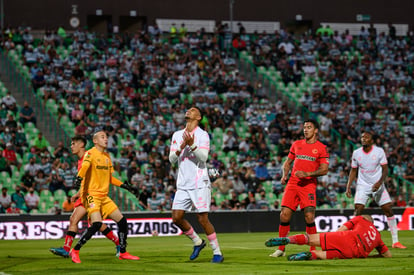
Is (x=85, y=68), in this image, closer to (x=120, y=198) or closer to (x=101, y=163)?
(x=120, y=198)

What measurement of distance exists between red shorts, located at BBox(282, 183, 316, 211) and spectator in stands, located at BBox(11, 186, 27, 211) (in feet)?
46.2

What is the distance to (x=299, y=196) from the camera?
14.7 meters

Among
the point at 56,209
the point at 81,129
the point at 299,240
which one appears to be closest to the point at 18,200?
the point at 56,209

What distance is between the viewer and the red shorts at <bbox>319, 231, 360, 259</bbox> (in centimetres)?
1292

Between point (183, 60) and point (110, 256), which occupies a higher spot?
point (183, 60)

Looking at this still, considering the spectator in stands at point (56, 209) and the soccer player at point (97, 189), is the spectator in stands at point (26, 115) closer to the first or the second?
the spectator in stands at point (56, 209)

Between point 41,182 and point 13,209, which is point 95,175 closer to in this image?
point 13,209

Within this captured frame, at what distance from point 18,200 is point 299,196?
47.1ft

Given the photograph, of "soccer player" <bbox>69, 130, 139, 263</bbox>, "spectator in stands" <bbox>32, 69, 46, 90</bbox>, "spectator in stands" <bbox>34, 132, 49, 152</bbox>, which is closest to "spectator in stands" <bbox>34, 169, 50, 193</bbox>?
"spectator in stands" <bbox>34, 132, 49, 152</bbox>

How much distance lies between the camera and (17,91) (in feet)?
110

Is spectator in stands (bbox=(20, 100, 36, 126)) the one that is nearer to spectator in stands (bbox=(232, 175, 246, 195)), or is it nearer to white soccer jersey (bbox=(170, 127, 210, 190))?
spectator in stands (bbox=(232, 175, 246, 195))

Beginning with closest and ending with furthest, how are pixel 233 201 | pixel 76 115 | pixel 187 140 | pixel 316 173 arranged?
pixel 187 140
pixel 316 173
pixel 233 201
pixel 76 115

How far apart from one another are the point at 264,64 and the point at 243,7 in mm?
6245

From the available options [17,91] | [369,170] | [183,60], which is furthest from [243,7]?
[369,170]
